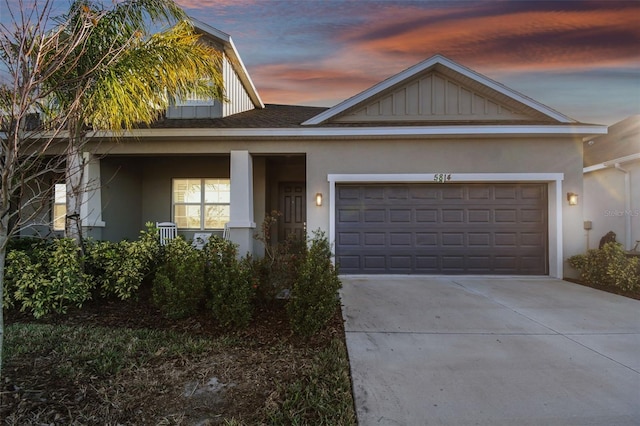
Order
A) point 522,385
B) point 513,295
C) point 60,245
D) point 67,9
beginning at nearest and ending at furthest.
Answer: point 522,385
point 67,9
point 60,245
point 513,295

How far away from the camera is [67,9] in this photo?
17.0 ft

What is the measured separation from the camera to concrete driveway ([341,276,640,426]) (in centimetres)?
288

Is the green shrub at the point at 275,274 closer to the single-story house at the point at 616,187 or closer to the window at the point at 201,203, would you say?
the window at the point at 201,203

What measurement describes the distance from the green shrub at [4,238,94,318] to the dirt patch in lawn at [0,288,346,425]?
1.82 metres

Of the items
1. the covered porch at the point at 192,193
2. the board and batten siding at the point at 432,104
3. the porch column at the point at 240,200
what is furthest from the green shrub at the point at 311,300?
the board and batten siding at the point at 432,104

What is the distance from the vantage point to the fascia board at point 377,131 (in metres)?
7.65

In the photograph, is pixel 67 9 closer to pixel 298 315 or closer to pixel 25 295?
pixel 25 295

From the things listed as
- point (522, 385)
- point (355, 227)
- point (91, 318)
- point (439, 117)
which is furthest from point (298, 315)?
point (439, 117)

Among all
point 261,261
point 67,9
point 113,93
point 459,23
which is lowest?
point 261,261

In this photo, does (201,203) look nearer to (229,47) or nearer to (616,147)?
(229,47)

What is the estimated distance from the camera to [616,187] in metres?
11.6

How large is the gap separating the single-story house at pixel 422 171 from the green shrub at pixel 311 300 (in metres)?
3.55

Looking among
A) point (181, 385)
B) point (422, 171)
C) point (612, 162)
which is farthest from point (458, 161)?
point (181, 385)

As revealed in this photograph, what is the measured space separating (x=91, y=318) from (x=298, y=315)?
3304 millimetres
